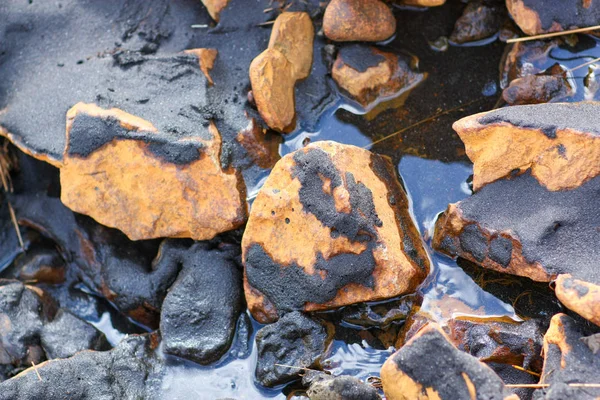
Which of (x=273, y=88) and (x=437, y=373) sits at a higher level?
(x=273, y=88)

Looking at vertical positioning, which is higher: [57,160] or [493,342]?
[57,160]

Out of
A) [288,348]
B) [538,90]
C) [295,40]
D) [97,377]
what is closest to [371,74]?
[295,40]

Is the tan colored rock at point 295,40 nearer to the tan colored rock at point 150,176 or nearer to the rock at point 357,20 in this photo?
the rock at point 357,20

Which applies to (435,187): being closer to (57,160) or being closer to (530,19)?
(530,19)

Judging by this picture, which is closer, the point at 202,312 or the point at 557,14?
the point at 202,312

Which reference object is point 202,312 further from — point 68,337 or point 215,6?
point 215,6

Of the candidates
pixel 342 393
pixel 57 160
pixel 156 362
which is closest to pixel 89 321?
pixel 156 362

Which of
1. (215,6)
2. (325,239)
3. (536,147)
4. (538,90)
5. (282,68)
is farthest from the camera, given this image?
(215,6)
